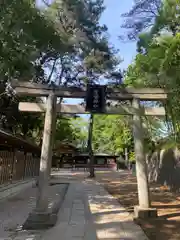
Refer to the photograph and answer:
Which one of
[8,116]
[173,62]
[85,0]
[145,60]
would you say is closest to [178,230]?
[173,62]

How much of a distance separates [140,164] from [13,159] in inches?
270

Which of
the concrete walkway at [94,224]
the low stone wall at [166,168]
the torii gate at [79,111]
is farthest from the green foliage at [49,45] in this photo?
the low stone wall at [166,168]

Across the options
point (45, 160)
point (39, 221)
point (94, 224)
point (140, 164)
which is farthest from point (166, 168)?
point (39, 221)

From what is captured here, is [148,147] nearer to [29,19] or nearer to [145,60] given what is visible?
[145,60]

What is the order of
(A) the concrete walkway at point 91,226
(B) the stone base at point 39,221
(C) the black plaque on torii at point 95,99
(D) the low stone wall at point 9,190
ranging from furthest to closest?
(D) the low stone wall at point 9,190 → (C) the black plaque on torii at point 95,99 → (B) the stone base at point 39,221 → (A) the concrete walkway at point 91,226

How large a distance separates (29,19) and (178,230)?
5.92 metres

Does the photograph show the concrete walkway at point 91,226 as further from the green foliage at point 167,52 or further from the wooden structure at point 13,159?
the green foliage at point 167,52

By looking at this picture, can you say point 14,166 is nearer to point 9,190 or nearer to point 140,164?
point 9,190

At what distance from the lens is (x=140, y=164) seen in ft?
19.5

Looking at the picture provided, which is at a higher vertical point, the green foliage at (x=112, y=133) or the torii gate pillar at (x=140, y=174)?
the green foliage at (x=112, y=133)

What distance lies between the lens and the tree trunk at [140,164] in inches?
229

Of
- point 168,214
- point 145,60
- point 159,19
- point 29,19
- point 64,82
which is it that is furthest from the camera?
point 64,82

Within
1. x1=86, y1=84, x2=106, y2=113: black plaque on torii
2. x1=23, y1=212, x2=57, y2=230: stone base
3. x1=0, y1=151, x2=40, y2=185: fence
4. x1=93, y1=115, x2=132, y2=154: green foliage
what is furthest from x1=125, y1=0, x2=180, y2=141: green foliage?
x1=93, y1=115, x2=132, y2=154: green foliage

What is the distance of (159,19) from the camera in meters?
7.82
